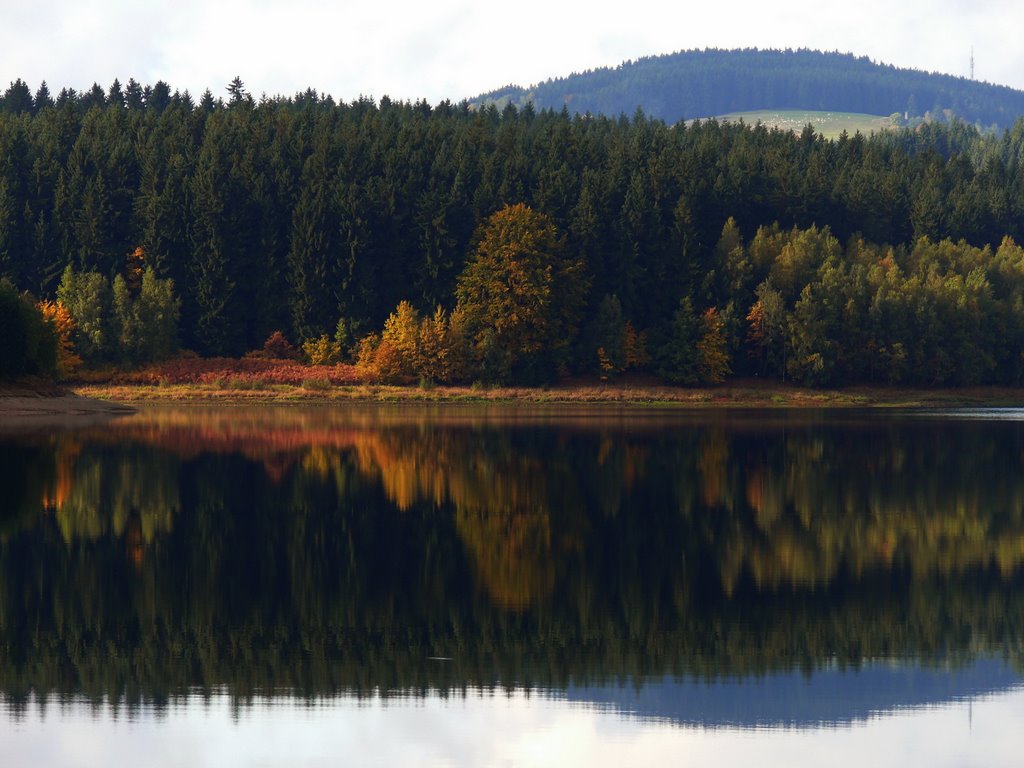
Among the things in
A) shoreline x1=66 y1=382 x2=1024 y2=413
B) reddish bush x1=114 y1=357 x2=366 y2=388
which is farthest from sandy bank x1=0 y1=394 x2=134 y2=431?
reddish bush x1=114 y1=357 x2=366 y2=388

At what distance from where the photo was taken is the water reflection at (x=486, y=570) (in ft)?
64.7

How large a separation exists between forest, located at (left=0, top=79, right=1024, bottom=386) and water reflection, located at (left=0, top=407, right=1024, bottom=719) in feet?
227

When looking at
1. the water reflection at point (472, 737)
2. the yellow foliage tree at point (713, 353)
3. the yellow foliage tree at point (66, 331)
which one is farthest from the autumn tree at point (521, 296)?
the water reflection at point (472, 737)

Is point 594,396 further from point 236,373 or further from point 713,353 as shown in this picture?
point 236,373

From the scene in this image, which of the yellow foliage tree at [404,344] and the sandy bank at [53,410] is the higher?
the yellow foliage tree at [404,344]

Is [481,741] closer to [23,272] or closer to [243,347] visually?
[243,347]

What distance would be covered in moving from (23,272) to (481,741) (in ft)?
402

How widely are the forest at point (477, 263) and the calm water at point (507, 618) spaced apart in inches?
3013

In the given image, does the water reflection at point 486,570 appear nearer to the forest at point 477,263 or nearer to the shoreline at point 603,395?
the shoreline at point 603,395

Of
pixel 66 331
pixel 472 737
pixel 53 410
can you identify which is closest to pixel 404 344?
pixel 66 331

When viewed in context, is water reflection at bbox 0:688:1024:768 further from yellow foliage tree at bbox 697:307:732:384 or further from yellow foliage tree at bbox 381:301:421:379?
yellow foliage tree at bbox 697:307:732:384

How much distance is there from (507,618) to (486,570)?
4.43 metres

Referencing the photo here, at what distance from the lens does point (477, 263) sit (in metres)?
126

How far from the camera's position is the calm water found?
16703 millimetres
